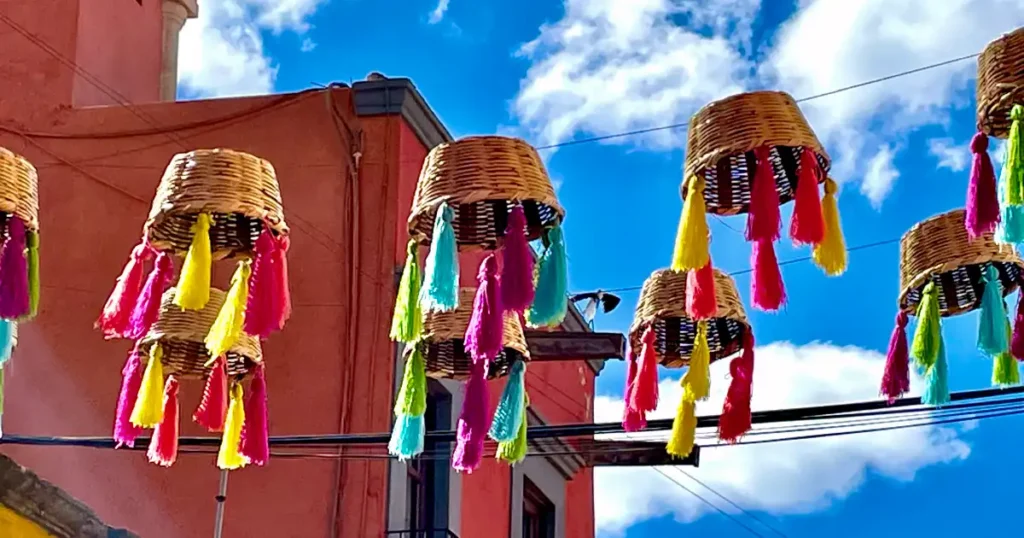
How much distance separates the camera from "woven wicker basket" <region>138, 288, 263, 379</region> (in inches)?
257

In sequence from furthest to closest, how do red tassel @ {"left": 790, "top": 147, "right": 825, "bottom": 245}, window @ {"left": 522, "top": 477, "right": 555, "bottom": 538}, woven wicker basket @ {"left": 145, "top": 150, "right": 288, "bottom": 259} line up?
window @ {"left": 522, "top": 477, "right": 555, "bottom": 538}, woven wicker basket @ {"left": 145, "top": 150, "right": 288, "bottom": 259}, red tassel @ {"left": 790, "top": 147, "right": 825, "bottom": 245}

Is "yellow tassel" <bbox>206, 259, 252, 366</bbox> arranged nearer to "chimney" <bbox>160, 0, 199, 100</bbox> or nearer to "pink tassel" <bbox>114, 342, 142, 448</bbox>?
"pink tassel" <bbox>114, 342, 142, 448</bbox>

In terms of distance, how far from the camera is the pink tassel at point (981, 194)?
16.3ft

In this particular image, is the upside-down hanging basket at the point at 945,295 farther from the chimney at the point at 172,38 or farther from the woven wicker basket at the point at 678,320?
the chimney at the point at 172,38

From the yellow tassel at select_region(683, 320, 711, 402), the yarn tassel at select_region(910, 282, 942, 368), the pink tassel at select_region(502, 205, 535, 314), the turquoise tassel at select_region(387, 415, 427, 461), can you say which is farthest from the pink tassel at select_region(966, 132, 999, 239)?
the turquoise tassel at select_region(387, 415, 427, 461)

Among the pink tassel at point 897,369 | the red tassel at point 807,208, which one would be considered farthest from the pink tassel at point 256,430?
the pink tassel at point 897,369

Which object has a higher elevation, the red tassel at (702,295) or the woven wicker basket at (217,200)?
the woven wicker basket at (217,200)

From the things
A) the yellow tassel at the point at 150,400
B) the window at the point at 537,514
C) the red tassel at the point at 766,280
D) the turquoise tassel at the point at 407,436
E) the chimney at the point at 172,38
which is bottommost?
the turquoise tassel at the point at 407,436

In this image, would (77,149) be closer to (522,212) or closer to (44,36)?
(44,36)

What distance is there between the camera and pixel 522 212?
5461mm

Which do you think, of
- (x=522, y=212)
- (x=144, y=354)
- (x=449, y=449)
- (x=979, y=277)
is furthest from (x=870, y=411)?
(x=449, y=449)

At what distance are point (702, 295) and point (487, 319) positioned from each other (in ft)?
2.61

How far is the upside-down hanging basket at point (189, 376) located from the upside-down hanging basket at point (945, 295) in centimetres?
254

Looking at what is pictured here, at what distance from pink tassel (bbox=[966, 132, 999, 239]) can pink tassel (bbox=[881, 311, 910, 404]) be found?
97 cm
